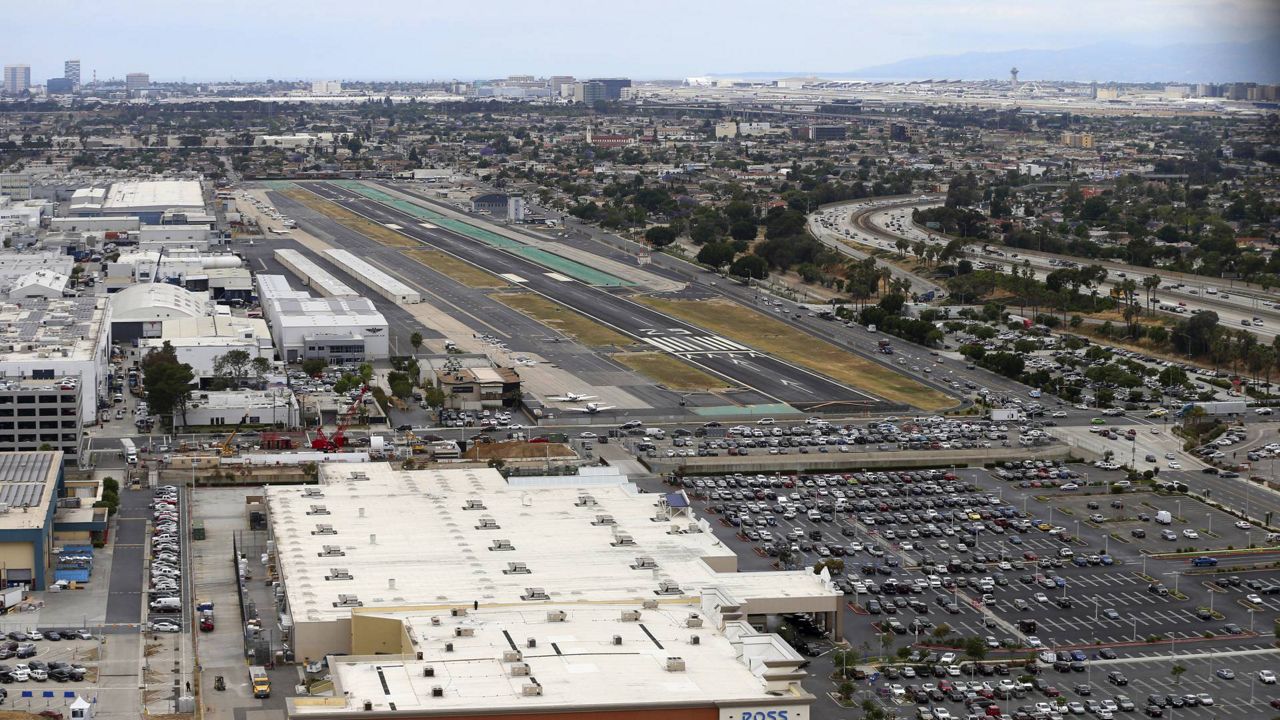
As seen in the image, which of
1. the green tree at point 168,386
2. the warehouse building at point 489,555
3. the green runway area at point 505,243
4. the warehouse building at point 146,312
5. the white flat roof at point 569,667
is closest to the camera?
the white flat roof at point 569,667

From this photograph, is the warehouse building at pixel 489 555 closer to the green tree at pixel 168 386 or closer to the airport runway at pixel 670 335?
the green tree at pixel 168 386

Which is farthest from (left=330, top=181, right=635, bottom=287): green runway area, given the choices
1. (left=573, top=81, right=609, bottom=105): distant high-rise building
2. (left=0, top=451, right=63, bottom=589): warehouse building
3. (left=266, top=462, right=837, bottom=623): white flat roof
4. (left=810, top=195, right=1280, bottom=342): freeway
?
(left=573, top=81, right=609, bottom=105): distant high-rise building

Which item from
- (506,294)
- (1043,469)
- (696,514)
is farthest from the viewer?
(506,294)

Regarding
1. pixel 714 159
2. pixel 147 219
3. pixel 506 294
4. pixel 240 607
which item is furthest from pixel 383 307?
pixel 714 159

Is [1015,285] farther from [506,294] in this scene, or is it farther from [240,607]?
[240,607]

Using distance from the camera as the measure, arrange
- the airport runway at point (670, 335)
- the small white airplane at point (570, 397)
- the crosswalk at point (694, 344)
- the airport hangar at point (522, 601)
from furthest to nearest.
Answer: the crosswalk at point (694, 344) → the airport runway at point (670, 335) → the small white airplane at point (570, 397) → the airport hangar at point (522, 601)

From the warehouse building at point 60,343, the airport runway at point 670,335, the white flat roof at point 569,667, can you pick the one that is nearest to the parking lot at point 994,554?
the white flat roof at point 569,667

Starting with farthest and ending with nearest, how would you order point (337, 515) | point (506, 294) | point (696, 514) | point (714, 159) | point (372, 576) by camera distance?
point (714, 159) < point (506, 294) < point (696, 514) < point (337, 515) < point (372, 576)
